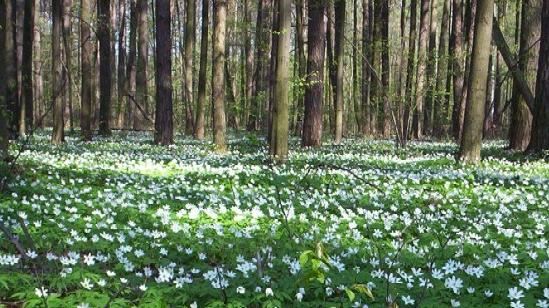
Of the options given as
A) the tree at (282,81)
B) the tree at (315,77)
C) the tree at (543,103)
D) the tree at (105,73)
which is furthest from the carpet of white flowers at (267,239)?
the tree at (105,73)

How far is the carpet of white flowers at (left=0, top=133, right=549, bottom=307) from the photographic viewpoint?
3738 millimetres

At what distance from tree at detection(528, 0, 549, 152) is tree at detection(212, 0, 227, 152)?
9269mm

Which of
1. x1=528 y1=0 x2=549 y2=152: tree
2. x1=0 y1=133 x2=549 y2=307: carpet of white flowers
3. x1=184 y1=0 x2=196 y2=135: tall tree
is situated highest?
x1=184 y1=0 x2=196 y2=135: tall tree

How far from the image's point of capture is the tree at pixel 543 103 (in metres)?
14.7

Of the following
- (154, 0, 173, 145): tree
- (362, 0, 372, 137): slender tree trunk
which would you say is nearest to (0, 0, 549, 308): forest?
(154, 0, 173, 145): tree

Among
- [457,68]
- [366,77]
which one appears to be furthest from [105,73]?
[366,77]

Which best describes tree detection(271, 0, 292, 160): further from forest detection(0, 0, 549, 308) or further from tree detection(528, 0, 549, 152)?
tree detection(528, 0, 549, 152)

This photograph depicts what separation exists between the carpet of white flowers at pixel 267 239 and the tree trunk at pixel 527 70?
6.12 metres

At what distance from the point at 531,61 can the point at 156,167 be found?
43.9ft

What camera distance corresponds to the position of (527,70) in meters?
17.3

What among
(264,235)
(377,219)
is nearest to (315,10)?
(377,219)

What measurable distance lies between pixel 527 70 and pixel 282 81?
984cm

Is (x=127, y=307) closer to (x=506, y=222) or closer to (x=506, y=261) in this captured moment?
(x=506, y=261)

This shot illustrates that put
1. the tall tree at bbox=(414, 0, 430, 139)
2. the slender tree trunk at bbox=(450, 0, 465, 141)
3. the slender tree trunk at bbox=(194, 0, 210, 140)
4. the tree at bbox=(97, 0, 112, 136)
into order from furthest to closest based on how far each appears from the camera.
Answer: the slender tree trunk at bbox=(450, 0, 465, 141) < the tree at bbox=(97, 0, 112, 136) < the slender tree trunk at bbox=(194, 0, 210, 140) < the tall tree at bbox=(414, 0, 430, 139)
